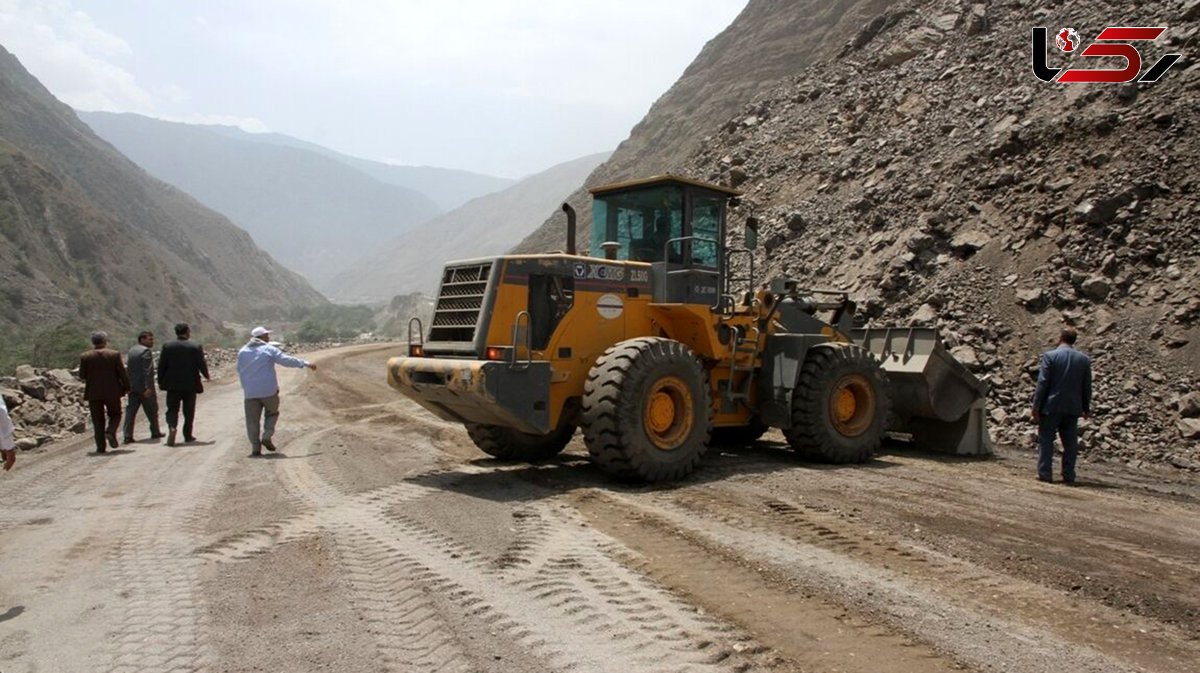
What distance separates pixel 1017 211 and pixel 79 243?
4153cm

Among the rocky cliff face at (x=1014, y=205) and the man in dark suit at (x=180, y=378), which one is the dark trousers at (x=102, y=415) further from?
the rocky cliff face at (x=1014, y=205)

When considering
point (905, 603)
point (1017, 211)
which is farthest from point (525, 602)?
point (1017, 211)

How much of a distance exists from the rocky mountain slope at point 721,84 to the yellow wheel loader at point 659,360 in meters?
24.2

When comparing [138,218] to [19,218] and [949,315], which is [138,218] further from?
[949,315]

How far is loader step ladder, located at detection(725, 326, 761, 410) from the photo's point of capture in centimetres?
828

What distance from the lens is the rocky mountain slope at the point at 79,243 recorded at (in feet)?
111

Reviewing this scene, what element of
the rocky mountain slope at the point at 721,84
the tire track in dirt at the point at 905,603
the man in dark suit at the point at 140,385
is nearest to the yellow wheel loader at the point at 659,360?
the tire track in dirt at the point at 905,603

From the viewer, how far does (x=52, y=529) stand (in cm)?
580

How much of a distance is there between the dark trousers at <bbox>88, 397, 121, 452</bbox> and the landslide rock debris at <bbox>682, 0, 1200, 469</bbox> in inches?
399

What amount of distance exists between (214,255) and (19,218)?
4769 centimetres

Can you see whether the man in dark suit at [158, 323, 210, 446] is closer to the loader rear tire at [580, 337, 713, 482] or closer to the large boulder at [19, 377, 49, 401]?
the large boulder at [19, 377, 49, 401]

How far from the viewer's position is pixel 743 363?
27.5 feet

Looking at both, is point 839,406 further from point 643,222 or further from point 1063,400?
point 643,222

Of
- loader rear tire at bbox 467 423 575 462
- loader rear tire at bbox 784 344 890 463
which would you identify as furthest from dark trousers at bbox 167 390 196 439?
loader rear tire at bbox 784 344 890 463
